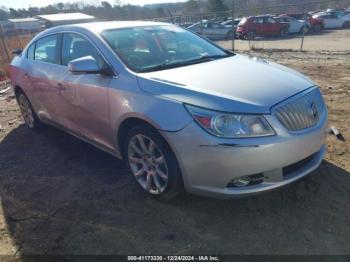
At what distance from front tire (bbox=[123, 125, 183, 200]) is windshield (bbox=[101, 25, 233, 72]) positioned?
673 millimetres

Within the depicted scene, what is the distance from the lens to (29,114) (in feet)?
18.2

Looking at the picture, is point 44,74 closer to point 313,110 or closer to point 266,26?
point 313,110

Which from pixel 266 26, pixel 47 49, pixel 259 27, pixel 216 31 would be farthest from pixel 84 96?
pixel 266 26

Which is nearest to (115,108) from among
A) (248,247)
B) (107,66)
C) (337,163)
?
(107,66)

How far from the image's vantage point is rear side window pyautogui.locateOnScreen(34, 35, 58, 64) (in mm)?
4371

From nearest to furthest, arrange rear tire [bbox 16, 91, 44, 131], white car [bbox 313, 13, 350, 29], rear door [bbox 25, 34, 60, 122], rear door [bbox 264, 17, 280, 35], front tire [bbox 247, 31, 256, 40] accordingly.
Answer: rear door [bbox 25, 34, 60, 122]
rear tire [bbox 16, 91, 44, 131]
front tire [bbox 247, 31, 256, 40]
rear door [bbox 264, 17, 280, 35]
white car [bbox 313, 13, 350, 29]

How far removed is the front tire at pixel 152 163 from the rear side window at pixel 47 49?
1799 mm

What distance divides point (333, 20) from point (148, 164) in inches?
1123

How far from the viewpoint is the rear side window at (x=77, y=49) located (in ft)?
11.7

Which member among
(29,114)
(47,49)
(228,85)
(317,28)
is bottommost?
(317,28)

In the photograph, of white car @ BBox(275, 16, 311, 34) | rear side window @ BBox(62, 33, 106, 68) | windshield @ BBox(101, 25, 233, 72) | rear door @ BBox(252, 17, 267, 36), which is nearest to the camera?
windshield @ BBox(101, 25, 233, 72)

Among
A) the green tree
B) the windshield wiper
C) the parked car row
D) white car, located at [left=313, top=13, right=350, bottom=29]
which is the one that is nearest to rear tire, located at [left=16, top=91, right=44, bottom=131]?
the windshield wiper

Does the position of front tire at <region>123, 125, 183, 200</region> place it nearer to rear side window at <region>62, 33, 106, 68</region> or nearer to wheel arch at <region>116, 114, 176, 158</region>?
wheel arch at <region>116, 114, 176, 158</region>

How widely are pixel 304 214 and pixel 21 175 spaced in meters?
3.23
